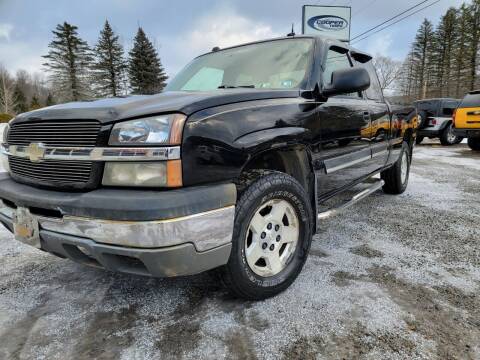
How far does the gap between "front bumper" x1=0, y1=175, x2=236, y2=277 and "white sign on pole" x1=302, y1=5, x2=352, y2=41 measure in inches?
741

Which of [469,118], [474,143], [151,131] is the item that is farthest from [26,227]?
[474,143]

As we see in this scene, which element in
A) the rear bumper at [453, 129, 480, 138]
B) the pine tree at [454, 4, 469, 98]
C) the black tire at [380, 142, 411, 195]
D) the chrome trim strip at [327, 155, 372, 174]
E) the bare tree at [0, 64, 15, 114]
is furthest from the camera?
the bare tree at [0, 64, 15, 114]

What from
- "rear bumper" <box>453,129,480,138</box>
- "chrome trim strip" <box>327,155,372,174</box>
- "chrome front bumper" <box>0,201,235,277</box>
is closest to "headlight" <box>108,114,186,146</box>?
"chrome front bumper" <box>0,201,235,277</box>

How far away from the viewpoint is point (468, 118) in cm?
1082

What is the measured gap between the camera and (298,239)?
2.44 m

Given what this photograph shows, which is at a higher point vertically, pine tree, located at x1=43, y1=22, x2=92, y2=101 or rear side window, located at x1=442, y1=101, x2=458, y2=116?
pine tree, located at x1=43, y1=22, x2=92, y2=101

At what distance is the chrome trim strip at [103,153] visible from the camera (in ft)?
5.48

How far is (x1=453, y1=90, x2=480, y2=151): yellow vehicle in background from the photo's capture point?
10609 millimetres

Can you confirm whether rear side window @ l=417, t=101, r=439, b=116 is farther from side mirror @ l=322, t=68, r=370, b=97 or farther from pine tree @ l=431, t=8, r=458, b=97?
pine tree @ l=431, t=8, r=458, b=97

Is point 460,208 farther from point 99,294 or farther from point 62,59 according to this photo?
point 62,59

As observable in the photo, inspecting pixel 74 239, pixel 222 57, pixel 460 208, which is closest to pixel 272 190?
pixel 74 239

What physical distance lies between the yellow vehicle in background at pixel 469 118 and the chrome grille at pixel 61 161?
11.9 metres

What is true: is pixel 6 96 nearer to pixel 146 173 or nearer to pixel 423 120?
pixel 423 120

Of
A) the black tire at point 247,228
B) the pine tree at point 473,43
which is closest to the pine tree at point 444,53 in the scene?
the pine tree at point 473,43
